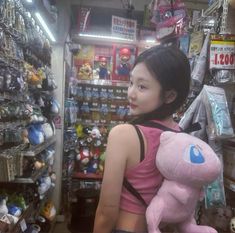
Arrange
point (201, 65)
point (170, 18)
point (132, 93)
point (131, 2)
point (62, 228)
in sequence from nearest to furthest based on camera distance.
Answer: point (132, 93), point (201, 65), point (170, 18), point (62, 228), point (131, 2)

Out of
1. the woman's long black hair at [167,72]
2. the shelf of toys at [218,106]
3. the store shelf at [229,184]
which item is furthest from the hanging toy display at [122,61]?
the woman's long black hair at [167,72]

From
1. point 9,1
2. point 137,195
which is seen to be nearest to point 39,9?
point 9,1

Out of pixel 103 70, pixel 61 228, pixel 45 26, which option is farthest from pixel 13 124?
pixel 103 70

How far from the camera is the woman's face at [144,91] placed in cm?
114

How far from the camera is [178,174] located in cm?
107

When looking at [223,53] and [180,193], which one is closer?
[180,193]

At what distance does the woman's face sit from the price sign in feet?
3.75

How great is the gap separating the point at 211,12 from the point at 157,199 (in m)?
1.94

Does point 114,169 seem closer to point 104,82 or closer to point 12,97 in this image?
point 12,97

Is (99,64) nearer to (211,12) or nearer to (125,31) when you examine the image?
(125,31)

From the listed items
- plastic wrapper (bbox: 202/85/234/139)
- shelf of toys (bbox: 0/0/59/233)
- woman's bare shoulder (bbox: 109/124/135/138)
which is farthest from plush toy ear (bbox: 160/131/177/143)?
shelf of toys (bbox: 0/0/59/233)

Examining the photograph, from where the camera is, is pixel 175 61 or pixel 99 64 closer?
pixel 175 61

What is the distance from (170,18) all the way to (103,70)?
2360 millimetres

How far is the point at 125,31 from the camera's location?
4.57m
